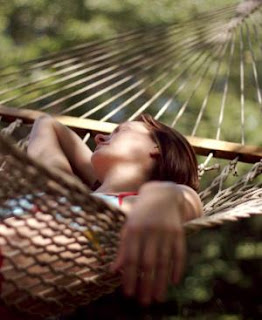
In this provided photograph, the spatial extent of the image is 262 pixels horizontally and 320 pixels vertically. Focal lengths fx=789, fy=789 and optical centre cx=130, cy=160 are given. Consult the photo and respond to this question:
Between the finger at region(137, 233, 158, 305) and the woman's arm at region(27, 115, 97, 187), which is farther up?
the finger at region(137, 233, 158, 305)

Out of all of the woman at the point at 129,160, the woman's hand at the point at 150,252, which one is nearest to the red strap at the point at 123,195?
the woman at the point at 129,160

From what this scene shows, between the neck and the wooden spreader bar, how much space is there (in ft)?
1.39

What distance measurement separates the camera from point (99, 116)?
3.46 m

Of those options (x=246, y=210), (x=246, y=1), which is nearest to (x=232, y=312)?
(x=246, y=1)

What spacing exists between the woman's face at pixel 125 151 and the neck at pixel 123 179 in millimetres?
12

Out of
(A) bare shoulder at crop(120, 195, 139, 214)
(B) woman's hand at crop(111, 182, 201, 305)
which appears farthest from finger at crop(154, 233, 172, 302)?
(A) bare shoulder at crop(120, 195, 139, 214)

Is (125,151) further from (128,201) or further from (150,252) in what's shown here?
(150,252)

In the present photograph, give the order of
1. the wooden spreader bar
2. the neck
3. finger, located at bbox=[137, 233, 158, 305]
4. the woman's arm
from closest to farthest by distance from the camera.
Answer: finger, located at bbox=[137, 233, 158, 305], the neck, the woman's arm, the wooden spreader bar

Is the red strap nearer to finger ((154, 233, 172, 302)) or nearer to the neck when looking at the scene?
the neck

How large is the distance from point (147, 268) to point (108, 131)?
1122 mm

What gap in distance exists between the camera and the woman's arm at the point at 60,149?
1.78 metres

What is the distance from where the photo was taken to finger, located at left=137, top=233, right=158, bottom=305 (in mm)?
978

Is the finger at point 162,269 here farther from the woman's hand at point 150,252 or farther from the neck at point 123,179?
the neck at point 123,179

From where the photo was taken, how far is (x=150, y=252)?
0.98 meters
